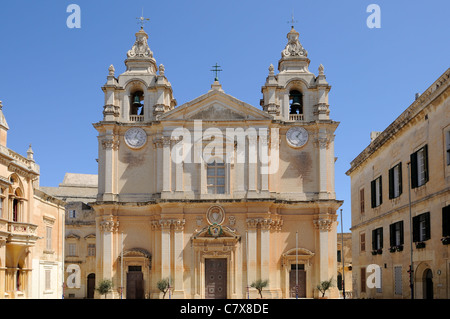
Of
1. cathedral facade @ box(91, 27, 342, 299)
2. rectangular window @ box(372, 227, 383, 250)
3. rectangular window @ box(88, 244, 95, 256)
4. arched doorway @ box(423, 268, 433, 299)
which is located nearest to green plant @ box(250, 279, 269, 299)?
cathedral facade @ box(91, 27, 342, 299)

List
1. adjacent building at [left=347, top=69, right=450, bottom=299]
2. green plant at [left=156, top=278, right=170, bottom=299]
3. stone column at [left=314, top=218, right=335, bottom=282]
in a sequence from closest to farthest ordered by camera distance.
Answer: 1. adjacent building at [left=347, top=69, right=450, bottom=299]
2. green plant at [left=156, top=278, right=170, bottom=299]
3. stone column at [left=314, top=218, right=335, bottom=282]

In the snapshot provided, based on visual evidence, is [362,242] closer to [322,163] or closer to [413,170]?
[322,163]

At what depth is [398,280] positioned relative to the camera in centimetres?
3241

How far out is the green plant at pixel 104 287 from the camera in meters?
42.4

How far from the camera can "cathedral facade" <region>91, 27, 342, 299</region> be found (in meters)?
43.3


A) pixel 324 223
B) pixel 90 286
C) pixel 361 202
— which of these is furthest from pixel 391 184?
pixel 90 286

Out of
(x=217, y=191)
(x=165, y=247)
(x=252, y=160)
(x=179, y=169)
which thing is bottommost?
(x=165, y=247)

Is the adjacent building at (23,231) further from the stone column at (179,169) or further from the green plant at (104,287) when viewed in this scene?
the stone column at (179,169)

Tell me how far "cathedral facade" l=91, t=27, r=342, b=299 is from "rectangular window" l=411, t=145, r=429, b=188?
14.7 meters

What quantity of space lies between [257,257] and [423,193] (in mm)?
17217

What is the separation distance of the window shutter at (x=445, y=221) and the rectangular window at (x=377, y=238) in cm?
1027

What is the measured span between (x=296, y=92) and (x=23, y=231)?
74.4ft

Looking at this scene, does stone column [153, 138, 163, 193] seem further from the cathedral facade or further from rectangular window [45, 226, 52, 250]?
rectangular window [45, 226, 52, 250]
